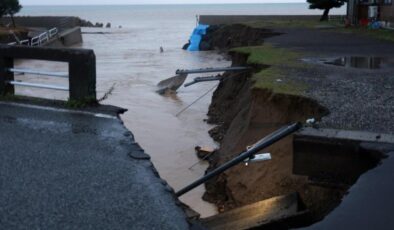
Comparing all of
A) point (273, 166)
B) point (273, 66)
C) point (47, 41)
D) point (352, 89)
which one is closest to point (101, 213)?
point (273, 166)

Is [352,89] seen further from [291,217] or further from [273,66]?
[291,217]

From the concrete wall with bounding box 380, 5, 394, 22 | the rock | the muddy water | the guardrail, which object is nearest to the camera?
the guardrail

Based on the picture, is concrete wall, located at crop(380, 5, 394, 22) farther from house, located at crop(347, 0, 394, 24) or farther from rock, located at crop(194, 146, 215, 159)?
rock, located at crop(194, 146, 215, 159)

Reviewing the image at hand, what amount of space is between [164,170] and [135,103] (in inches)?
383

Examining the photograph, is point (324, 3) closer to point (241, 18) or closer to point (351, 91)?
point (241, 18)

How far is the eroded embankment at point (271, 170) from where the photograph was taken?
6652mm

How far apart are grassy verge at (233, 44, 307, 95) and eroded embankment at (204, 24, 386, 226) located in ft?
0.88

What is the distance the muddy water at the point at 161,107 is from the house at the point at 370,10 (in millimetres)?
8118

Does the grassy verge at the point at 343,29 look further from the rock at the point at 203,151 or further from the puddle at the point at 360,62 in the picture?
the rock at the point at 203,151

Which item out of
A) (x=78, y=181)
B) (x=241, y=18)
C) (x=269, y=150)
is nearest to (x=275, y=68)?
(x=269, y=150)

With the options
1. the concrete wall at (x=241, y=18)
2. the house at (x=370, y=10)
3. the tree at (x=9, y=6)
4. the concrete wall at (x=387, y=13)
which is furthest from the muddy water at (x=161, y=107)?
the tree at (x=9, y=6)

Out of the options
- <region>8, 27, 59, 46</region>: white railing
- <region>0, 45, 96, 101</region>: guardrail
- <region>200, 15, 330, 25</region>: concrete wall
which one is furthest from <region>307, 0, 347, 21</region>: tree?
<region>0, 45, 96, 101</region>: guardrail

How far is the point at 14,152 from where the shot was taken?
7.26m

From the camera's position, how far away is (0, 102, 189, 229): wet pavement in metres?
5.14
